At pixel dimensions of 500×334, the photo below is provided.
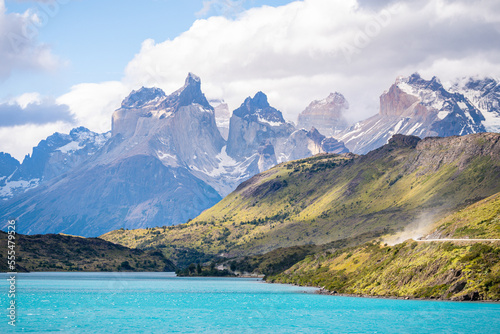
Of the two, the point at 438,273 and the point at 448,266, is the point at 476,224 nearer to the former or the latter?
the point at 438,273

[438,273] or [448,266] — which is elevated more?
[448,266]

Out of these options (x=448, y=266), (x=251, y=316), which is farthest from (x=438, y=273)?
(x=251, y=316)

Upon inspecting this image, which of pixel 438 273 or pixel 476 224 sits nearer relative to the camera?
→ pixel 438 273

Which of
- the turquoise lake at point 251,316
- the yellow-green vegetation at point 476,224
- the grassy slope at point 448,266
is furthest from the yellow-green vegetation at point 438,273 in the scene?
the yellow-green vegetation at point 476,224

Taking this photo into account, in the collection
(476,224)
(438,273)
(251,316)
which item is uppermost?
(476,224)

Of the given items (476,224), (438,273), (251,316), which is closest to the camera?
(251,316)

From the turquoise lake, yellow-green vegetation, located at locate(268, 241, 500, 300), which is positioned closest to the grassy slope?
yellow-green vegetation, located at locate(268, 241, 500, 300)

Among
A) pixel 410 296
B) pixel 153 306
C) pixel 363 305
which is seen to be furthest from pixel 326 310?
pixel 153 306

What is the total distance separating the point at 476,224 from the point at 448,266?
1056 inches

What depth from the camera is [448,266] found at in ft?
503

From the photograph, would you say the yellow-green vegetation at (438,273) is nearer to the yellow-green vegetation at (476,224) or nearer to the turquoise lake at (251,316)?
the turquoise lake at (251,316)

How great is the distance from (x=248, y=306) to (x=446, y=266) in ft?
170

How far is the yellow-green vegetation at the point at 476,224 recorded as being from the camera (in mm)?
Answer: 166500

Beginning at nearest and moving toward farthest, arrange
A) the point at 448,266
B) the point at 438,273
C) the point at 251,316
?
the point at 251,316 → the point at 448,266 → the point at 438,273
